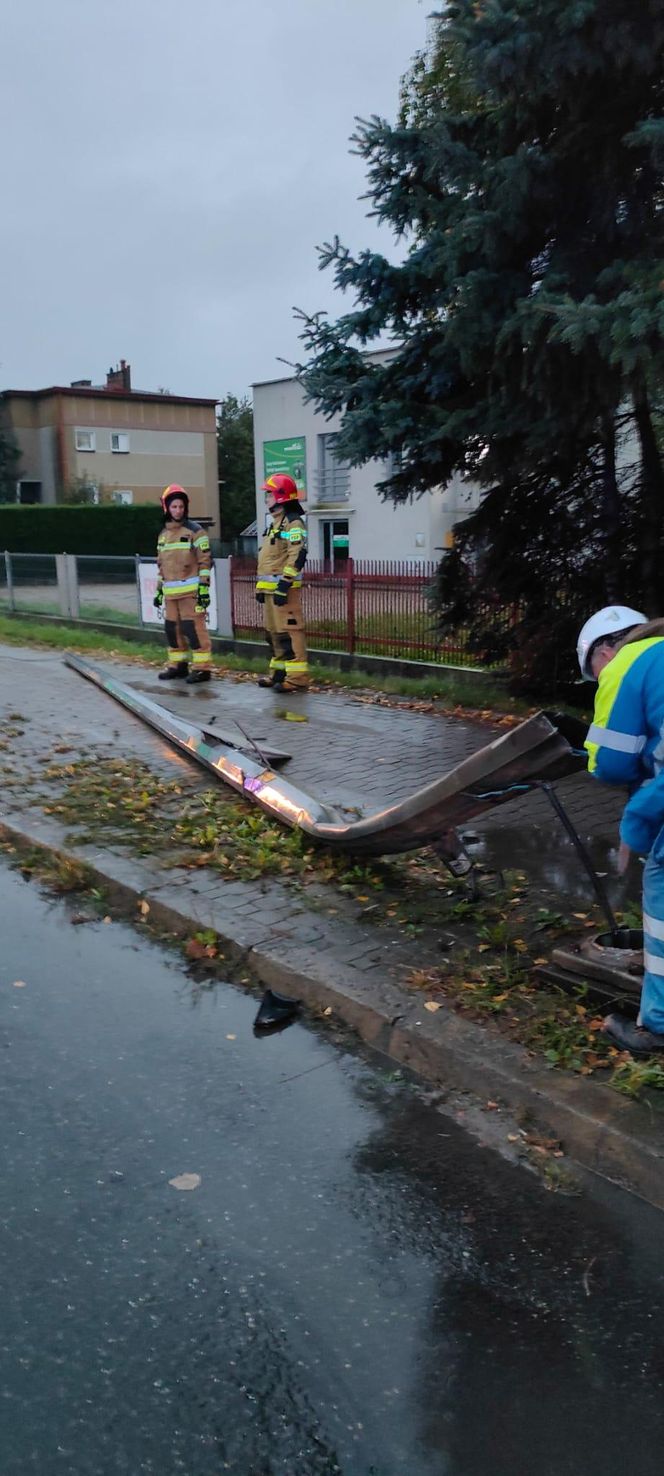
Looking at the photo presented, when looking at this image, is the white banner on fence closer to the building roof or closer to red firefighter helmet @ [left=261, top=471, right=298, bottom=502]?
red firefighter helmet @ [left=261, top=471, right=298, bottom=502]

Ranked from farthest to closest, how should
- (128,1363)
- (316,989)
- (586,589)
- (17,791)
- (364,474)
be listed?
(364,474), (586,589), (17,791), (316,989), (128,1363)

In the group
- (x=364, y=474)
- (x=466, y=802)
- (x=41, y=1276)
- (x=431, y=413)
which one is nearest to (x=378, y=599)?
→ (x=431, y=413)

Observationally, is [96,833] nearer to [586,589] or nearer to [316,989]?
[316,989]

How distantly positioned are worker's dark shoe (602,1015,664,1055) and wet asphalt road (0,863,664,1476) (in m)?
0.63

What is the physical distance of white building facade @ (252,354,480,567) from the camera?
3609 cm

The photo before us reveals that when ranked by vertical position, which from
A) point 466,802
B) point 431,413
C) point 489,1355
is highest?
point 431,413

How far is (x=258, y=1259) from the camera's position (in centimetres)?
296

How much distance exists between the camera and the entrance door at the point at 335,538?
4006cm

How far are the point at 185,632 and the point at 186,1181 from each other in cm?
957

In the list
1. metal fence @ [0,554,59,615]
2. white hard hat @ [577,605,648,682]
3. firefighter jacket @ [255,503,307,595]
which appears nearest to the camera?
white hard hat @ [577,605,648,682]

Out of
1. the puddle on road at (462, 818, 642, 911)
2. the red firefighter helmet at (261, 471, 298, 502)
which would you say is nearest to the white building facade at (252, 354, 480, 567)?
the red firefighter helmet at (261, 471, 298, 502)

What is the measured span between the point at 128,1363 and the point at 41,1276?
0.41 metres

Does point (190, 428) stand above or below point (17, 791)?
above

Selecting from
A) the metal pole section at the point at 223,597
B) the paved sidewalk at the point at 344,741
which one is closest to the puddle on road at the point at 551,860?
the paved sidewalk at the point at 344,741
